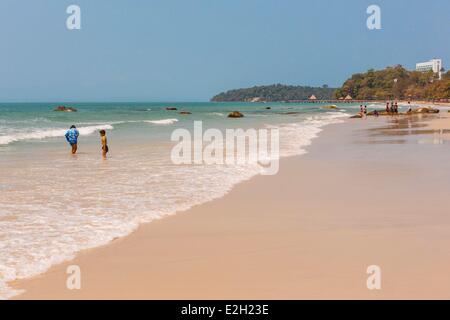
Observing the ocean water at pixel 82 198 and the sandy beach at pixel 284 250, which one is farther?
the ocean water at pixel 82 198

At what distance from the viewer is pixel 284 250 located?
234 inches

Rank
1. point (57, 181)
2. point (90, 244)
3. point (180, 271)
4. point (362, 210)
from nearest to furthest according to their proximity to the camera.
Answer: point (180, 271), point (90, 244), point (362, 210), point (57, 181)

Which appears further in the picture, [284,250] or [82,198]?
[82,198]

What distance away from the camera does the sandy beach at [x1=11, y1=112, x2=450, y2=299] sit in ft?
15.6

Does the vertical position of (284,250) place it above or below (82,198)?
below

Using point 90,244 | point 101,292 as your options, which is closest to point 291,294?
point 101,292

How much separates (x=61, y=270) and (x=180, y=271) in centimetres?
137

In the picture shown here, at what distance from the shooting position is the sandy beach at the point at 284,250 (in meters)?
4.76

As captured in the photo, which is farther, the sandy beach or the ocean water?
the ocean water

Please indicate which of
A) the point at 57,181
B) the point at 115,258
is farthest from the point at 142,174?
the point at 115,258

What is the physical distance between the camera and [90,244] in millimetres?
6348

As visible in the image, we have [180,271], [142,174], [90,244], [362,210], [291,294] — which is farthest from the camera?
[142,174]
